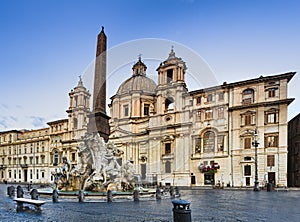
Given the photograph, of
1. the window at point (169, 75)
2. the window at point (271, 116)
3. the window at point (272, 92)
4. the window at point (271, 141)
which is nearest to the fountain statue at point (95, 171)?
the window at point (271, 141)

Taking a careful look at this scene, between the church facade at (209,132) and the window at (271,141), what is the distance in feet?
0.19

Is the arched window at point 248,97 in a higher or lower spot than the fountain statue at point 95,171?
higher

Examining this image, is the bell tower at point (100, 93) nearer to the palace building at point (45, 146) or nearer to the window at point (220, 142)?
the window at point (220, 142)

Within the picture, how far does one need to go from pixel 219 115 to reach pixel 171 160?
10913mm

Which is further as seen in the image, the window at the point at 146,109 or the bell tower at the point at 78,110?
the bell tower at the point at 78,110

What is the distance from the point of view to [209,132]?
40.6 metres

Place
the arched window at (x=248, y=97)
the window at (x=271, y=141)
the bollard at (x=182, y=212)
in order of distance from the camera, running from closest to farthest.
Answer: the bollard at (x=182, y=212) < the window at (x=271, y=141) < the arched window at (x=248, y=97)

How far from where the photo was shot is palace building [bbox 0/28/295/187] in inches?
1387

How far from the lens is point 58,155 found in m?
61.2

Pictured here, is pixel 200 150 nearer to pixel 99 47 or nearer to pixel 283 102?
pixel 283 102

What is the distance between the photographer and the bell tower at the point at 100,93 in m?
20.8

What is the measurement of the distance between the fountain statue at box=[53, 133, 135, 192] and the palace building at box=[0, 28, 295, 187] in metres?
1.30

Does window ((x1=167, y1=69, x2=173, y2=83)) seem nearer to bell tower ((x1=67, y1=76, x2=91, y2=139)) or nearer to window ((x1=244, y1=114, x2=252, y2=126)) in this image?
window ((x1=244, y1=114, x2=252, y2=126))

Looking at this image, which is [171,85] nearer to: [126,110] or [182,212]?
[126,110]
